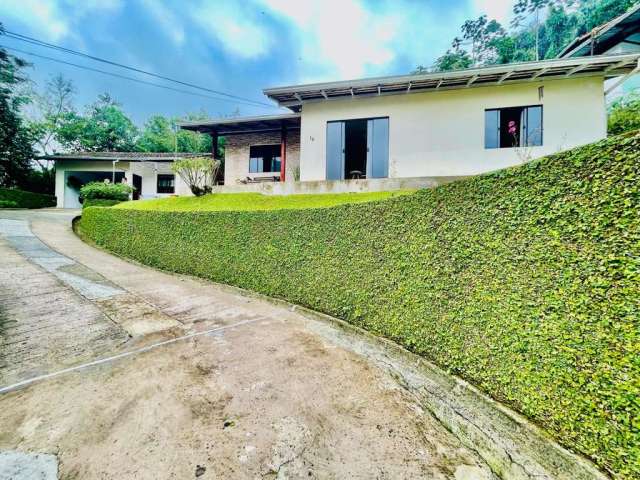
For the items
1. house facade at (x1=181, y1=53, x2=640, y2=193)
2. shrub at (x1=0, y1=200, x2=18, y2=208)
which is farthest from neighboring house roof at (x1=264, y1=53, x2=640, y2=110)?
shrub at (x1=0, y1=200, x2=18, y2=208)

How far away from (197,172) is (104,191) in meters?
7.74

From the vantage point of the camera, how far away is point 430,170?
29.9 ft

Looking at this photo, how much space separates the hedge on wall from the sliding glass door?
5645mm

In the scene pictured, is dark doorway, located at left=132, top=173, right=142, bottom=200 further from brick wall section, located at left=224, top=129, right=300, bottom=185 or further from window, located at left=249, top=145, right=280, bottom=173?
window, located at left=249, top=145, right=280, bottom=173

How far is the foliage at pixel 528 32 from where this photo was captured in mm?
21781

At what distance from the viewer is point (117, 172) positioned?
20359 mm

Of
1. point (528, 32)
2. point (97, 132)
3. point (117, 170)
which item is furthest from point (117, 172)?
point (528, 32)

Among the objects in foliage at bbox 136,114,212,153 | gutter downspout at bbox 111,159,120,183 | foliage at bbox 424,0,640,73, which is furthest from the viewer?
foliage at bbox 136,114,212,153

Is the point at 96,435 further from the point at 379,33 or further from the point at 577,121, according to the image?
the point at 379,33

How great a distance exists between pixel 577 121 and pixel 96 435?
1264cm

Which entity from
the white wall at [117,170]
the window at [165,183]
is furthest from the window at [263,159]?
the window at [165,183]

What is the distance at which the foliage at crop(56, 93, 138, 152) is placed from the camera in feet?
95.5

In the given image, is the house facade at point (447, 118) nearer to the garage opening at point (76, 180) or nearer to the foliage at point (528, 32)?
the foliage at point (528, 32)

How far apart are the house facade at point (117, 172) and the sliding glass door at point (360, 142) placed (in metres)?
13.4
